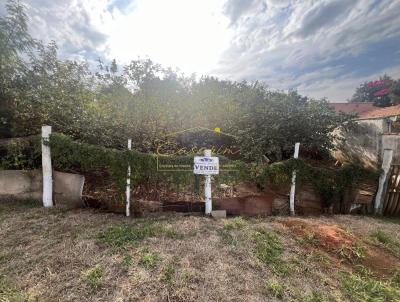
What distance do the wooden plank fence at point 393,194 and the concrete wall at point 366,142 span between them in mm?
1378

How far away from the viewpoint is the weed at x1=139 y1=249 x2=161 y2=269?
2.29 m

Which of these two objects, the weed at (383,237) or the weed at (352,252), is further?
the weed at (383,237)

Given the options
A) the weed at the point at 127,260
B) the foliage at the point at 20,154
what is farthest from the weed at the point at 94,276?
the foliage at the point at 20,154

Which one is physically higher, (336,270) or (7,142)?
(7,142)

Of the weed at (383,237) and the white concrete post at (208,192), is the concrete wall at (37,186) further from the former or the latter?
the weed at (383,237)

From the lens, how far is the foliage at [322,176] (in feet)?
13.4

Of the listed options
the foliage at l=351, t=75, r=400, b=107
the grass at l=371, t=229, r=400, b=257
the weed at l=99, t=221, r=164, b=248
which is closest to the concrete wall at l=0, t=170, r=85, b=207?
the weed at l=99, t=221, r=164, b=248

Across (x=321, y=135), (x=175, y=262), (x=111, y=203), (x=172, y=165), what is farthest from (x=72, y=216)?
(x=321, y=135)

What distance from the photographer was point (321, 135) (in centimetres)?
527

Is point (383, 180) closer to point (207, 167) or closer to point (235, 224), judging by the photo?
point (235, 224)

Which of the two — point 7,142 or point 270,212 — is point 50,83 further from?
point 270,212

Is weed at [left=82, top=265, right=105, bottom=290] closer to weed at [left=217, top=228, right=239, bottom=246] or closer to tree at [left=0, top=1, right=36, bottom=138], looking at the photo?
weed at [left=217, top=228, right=239, bottom=246]

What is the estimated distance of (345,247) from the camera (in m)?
2.86

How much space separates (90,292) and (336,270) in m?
Answer: 2.60
